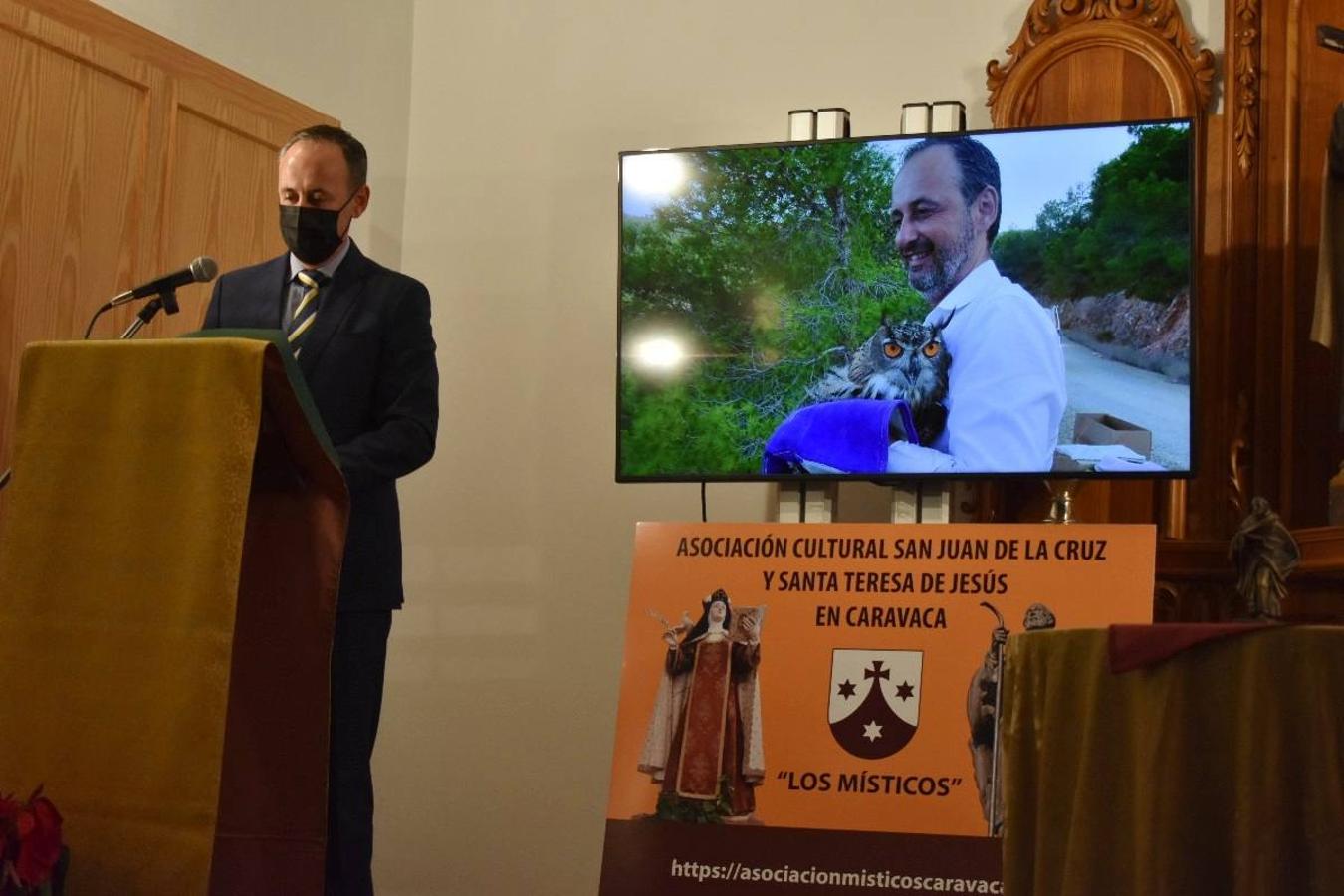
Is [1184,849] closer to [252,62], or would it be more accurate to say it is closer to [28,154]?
[28,154]

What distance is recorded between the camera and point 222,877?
95.9 inches

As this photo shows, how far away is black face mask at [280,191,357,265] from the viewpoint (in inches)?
130

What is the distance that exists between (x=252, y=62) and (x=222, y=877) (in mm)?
2894

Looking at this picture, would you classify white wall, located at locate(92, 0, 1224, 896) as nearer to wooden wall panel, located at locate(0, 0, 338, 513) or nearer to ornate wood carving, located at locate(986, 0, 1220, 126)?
ornate wood carving, located at locate(986, 0, 1220, 126)

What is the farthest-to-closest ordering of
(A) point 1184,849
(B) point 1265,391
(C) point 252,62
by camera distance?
(C) point 252,62 < (B) point 1265,391 < (A) point 1184,849

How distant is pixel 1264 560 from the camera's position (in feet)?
11.1

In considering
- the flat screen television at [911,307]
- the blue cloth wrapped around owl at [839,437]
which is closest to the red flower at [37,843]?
the flat screen television at [911,307]

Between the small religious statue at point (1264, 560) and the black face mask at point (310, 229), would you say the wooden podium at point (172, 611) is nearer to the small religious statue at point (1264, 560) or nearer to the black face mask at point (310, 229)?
the black face mask at point (310, 229)

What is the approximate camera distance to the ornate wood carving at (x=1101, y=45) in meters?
4.36

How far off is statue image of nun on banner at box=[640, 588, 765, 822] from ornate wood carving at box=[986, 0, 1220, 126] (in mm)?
1716

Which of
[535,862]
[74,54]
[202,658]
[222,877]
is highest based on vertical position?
[74,54]

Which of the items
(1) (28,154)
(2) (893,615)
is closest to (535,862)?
(2) (893,615)

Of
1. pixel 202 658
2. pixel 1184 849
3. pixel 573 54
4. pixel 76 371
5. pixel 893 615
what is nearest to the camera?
pixel 1184 849

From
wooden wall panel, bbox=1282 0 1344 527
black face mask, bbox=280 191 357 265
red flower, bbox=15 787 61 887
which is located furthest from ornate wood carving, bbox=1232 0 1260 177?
red flower, bbox=15 787 61 887
